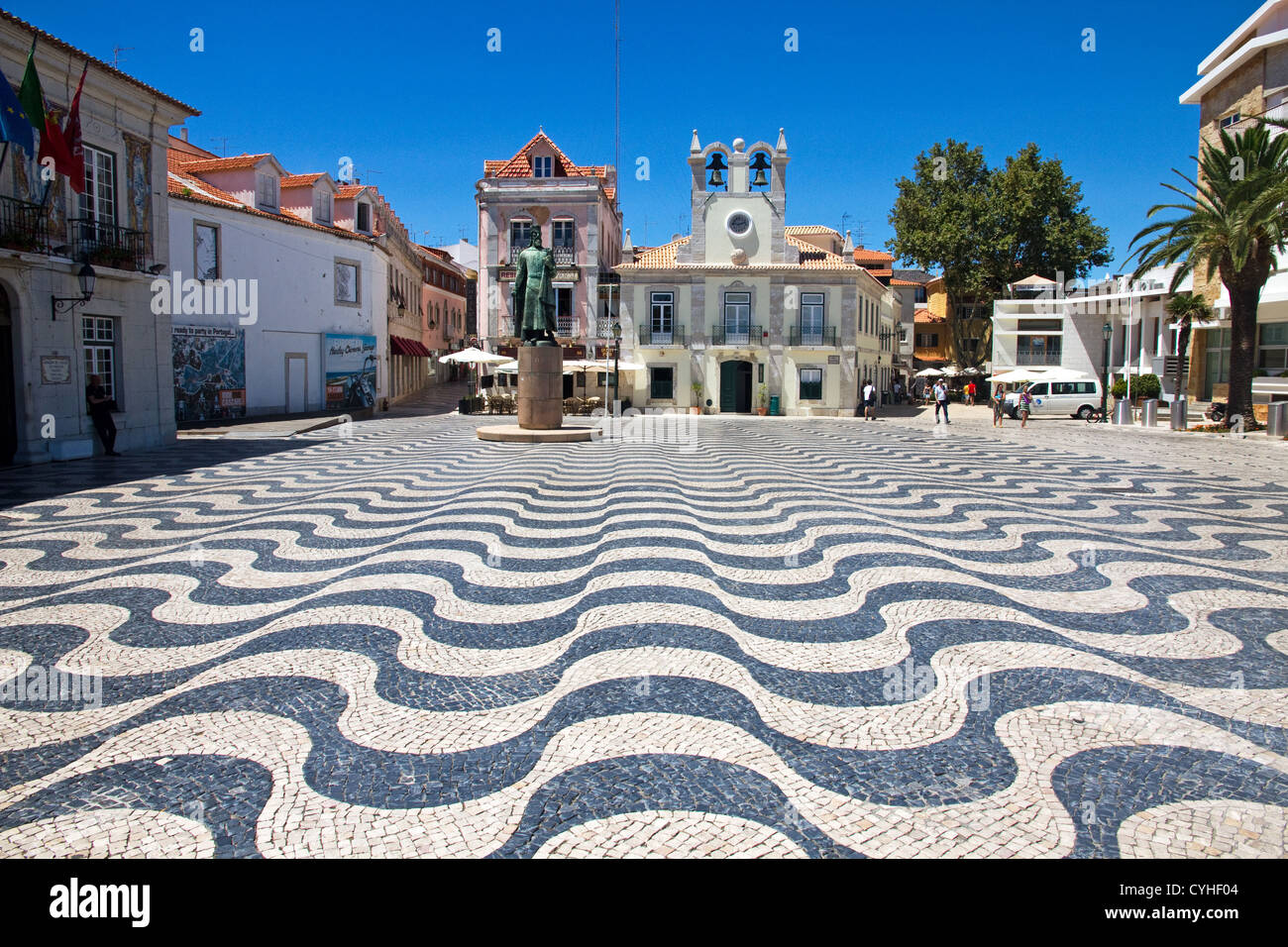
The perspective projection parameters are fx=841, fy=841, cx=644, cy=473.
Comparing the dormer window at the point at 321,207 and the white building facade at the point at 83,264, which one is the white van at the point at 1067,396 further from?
the white building facade at the point at 83,264

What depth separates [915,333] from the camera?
216 ft

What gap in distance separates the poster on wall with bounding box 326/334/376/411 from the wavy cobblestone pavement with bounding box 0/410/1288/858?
22.5m

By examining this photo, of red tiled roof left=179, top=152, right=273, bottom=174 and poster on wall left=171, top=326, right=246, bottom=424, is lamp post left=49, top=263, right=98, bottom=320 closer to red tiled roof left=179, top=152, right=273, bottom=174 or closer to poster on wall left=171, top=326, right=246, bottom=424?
poster on wall left=171, top=326, right=246, bottom=424

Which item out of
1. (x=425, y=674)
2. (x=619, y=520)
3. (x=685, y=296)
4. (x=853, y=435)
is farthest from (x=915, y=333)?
(x=425, y=674)

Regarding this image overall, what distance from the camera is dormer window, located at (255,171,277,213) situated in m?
28.2

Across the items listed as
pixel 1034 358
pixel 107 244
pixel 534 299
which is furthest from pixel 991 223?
A: pixel 107 244

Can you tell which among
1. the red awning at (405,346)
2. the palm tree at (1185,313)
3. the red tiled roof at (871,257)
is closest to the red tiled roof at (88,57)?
the red awning at (405,346)

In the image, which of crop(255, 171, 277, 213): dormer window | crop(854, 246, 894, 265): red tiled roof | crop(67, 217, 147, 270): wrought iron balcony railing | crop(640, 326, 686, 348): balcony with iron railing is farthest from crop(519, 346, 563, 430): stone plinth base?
crop(854, 246, 894, 265): red tiled roof

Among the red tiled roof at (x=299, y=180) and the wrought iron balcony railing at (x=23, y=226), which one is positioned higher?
the red tiled roof at (x=299, y=180)

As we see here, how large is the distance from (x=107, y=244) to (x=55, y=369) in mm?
2757

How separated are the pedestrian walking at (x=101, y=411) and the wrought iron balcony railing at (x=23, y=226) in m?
2.48

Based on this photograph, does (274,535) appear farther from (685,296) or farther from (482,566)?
(685,296)

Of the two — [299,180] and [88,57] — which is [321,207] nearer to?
[299,180]

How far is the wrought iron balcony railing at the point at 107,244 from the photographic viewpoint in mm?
15430
